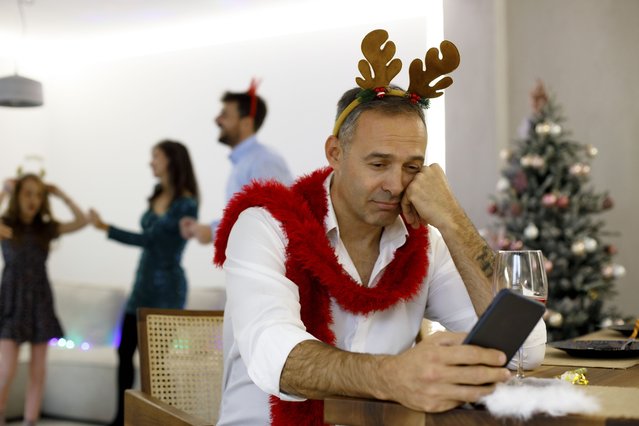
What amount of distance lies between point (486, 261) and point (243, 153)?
4.13m

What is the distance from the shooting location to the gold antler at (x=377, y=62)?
1652 millimetres

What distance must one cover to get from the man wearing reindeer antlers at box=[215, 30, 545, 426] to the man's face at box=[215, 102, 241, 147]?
13.4 feet

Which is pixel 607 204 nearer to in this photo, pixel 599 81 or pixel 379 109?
pixel 599 81

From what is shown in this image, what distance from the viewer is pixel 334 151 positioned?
1.81 metres

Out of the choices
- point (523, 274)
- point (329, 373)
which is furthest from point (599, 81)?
point (329, 373)

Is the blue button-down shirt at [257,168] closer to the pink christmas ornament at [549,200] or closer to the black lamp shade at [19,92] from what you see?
the pink christmas ornament at [549,200]

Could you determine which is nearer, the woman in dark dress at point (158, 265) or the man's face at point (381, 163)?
the man's face at point (381, 163)

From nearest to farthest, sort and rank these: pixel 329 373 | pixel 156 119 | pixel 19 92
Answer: pixel 329 373 → pixel 19 92 → pixel 156 119

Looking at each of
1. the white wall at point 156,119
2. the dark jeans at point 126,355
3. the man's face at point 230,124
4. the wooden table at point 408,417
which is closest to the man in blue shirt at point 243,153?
the man's face at point 230,124

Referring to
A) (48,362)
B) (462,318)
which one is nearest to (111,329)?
(48,362)

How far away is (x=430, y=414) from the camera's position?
1.09 m

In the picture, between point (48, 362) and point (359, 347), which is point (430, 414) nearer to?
point (359, 347)

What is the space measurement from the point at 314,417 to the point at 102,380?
4368 millimetres

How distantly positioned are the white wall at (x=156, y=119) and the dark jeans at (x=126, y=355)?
205 cm
